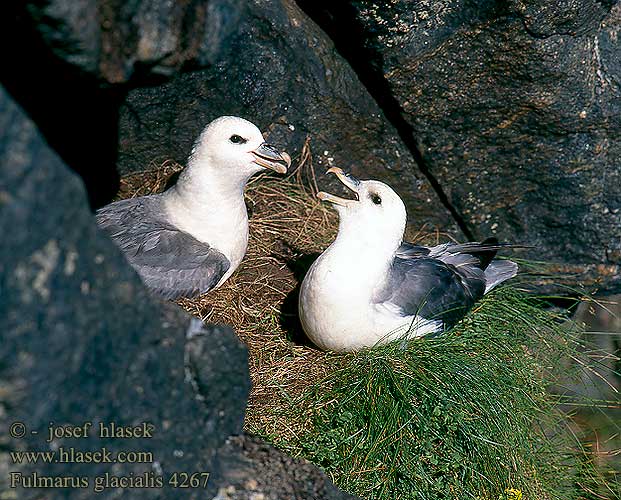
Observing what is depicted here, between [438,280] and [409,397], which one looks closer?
[409,397]

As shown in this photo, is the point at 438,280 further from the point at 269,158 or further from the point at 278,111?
the point at 278,111

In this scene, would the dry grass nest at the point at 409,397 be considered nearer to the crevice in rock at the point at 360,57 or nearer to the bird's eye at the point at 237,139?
the bird's eye at the point at 237,139

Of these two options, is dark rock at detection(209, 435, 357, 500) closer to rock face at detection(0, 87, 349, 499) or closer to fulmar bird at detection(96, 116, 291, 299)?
rock face at detection(0, 87, 349, 499)

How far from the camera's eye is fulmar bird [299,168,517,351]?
3.63 metres

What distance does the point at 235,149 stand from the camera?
3.76m

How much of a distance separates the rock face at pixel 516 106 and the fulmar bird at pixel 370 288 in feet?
2.28

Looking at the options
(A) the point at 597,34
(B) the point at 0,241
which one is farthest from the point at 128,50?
(A) the point at 597,34

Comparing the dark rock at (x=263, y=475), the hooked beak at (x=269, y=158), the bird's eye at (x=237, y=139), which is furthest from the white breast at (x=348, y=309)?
the dark rock at (x=263, y=475)

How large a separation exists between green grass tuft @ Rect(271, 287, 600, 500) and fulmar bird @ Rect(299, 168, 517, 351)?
10 centimetres

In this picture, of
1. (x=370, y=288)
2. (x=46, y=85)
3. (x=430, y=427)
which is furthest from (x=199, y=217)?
(x=46, y=85)

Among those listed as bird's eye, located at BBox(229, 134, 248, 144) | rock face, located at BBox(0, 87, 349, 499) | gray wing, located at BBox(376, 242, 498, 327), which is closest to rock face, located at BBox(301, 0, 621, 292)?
gray wing, located at BBox(376, 242, 498, 327)

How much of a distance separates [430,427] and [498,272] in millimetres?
1186

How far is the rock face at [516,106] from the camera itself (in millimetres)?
3811

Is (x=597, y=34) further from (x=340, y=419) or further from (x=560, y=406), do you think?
(x=340, y=419)
